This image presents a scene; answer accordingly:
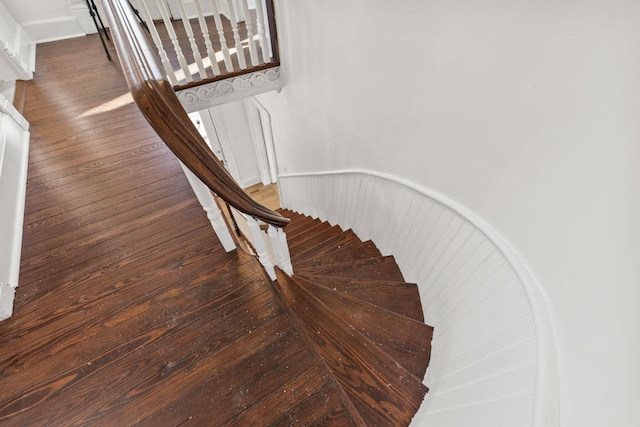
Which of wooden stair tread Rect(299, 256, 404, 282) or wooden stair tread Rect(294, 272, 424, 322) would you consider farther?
wooden stair tread Rect(299, 256, 404, 282)

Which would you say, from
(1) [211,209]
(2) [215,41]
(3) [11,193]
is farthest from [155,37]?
(1) [211,209]

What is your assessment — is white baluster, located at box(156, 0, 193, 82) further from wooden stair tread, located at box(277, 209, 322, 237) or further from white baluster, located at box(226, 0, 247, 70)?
wooden stair tread, located at box(277, 209, 322, 237)

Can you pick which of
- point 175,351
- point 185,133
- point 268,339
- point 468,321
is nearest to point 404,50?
point 185,133

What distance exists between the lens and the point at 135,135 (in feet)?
6.93

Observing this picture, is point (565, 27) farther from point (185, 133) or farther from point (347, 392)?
point (347, 392)

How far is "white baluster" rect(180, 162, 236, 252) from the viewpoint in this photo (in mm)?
1171

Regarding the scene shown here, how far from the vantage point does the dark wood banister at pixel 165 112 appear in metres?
0.74

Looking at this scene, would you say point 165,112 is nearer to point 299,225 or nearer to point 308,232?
point 308,232

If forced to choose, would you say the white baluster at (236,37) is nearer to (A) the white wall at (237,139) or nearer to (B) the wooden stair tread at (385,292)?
(A) the white wall at (237,139)

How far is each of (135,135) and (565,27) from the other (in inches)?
91.7

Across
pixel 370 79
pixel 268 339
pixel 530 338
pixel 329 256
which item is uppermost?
pixel 370 79

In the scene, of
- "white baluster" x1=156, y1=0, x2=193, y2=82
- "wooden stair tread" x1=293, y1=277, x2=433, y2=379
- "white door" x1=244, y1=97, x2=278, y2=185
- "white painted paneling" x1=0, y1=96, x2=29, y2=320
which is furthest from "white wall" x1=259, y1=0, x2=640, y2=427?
"white door" x1=244, y1=97, x2=278, y2=185

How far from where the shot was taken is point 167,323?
3.94 feet

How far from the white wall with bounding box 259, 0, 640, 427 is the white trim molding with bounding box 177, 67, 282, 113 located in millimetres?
1290
